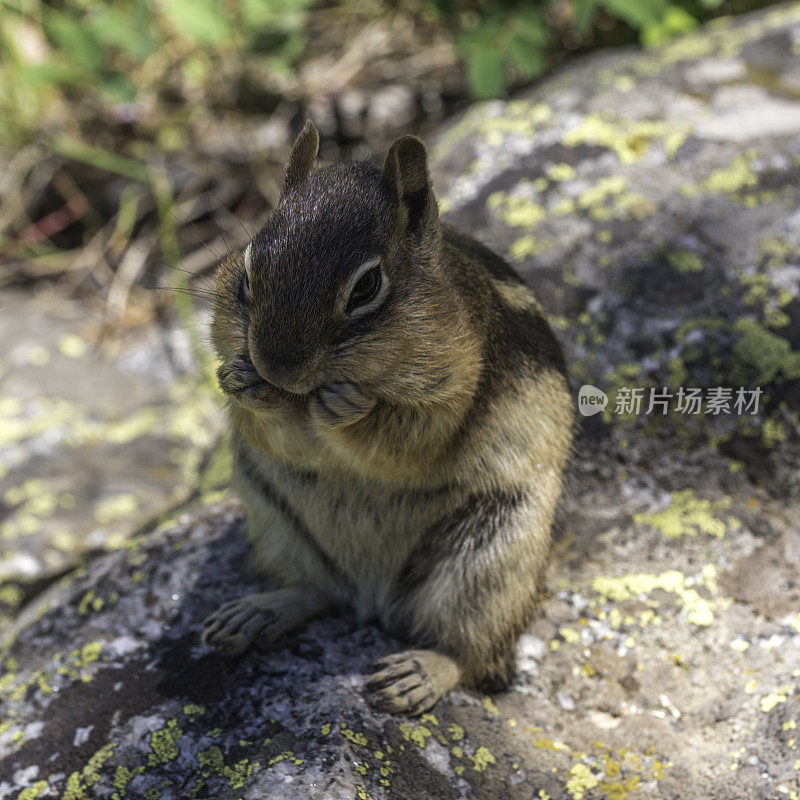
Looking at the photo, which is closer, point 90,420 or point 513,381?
point 513,381

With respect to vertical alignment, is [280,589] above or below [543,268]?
below

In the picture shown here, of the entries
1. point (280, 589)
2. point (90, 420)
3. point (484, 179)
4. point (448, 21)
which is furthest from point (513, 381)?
point (448, 21)

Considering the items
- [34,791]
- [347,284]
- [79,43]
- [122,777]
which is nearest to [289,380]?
[347,284]

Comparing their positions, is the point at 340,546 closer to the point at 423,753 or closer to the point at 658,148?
the point at 423,753

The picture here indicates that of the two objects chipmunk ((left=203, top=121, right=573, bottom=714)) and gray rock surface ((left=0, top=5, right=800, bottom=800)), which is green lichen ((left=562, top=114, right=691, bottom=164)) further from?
chipmunk ((left=203, top=121, right=573, bottom=714))

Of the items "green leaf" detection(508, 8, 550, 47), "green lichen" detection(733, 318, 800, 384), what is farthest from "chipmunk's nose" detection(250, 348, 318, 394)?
"green leaf" detection(508, 8, 550, 47)

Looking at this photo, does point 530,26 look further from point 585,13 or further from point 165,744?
point 165,744
